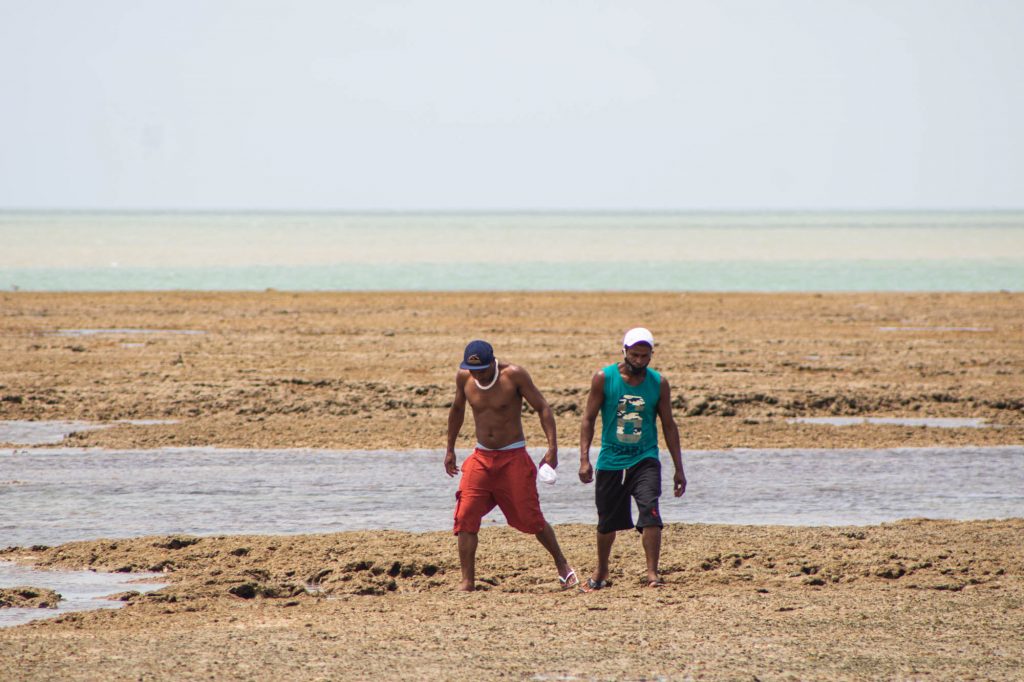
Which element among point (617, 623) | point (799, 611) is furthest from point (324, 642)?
point (799, 611)

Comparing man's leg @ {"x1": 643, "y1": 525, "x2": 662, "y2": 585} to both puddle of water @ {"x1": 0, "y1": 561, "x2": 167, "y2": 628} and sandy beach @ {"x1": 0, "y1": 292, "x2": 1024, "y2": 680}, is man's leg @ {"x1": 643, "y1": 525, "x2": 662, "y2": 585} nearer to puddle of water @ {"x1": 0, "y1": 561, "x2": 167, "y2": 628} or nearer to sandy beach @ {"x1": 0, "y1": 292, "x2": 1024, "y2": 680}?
sandy beach @ {"x1": 0, "y1": 292, "x2": 1024, "y2": 680}

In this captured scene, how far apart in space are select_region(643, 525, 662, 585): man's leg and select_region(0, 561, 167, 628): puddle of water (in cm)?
312

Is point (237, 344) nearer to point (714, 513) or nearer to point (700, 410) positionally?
point (700, 410)

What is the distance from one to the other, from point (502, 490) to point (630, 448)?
2.78 ft

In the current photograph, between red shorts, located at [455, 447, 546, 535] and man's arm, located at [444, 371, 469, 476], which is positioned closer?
red shorts, located at [455, 447, 546, 535]

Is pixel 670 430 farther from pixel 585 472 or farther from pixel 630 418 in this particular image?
pixel 585 472

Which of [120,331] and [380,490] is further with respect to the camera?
[120,331]

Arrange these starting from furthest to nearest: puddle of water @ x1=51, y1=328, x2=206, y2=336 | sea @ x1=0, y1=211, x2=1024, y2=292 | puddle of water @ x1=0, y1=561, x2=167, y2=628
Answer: sea @ x1=0, y1=211, x2=1024, y2=292
puddle of water @ x1=51, y1=328, x2=206, y2=336
puddle of water @ x1=0, y1=561, x2=167, y2=628

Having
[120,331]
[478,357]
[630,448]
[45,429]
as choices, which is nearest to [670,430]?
[630,448]

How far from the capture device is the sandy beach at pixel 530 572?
6449 mm

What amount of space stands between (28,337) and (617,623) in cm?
1920

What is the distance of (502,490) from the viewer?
26.3 feet

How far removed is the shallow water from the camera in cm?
1031

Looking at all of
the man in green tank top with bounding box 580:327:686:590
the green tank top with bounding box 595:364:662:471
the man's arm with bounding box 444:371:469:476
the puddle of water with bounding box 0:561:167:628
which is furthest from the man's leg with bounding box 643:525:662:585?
the puddle of water with bounding box 0:561:167:628
